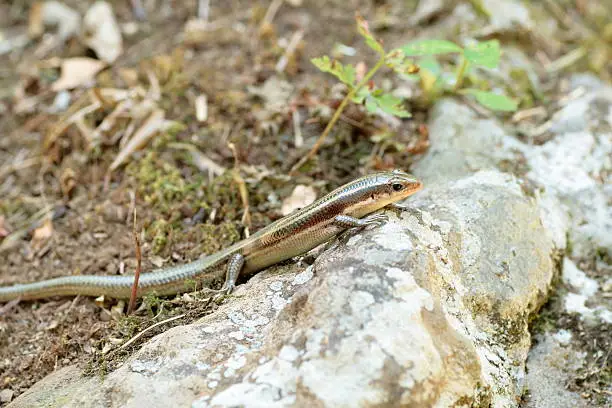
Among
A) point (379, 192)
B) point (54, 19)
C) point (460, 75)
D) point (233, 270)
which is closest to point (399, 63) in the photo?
point (379, 192)

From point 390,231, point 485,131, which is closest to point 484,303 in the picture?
point 390,231

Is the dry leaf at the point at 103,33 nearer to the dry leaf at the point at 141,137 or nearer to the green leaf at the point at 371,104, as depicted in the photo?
the dry leaf at the point at 141,137

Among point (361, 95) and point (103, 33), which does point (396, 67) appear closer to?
point (361, 95)

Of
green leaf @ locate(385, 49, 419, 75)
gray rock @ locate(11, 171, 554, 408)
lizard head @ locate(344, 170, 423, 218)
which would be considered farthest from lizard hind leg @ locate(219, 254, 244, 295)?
green leaf @ locate(385, 49, 419, 75)

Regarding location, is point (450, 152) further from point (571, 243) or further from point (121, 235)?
point (121, 235)

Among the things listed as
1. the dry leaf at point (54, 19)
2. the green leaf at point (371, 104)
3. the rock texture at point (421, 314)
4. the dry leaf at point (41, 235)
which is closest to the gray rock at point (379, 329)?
the rock texture at point (421, 314)

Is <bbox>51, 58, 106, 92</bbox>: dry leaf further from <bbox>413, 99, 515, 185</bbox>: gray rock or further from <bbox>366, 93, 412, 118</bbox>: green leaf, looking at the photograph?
<bbox>413, 99, 515, 185</bbox>: gray rock
